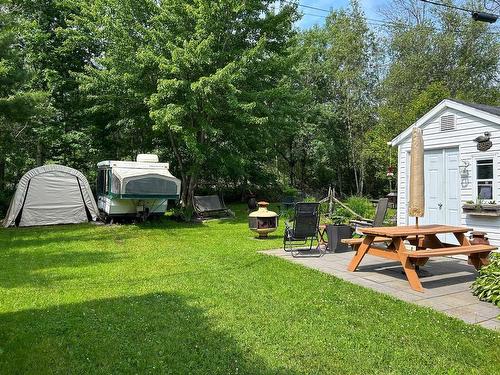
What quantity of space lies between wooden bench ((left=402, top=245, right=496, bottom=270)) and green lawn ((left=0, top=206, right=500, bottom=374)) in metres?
0.82

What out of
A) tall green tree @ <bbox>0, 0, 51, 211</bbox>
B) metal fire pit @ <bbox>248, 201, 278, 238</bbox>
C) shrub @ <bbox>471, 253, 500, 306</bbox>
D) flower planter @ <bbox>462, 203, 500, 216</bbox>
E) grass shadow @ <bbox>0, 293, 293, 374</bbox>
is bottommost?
grass shadow @ <bbox>0, 293, 293, 374</bbox>

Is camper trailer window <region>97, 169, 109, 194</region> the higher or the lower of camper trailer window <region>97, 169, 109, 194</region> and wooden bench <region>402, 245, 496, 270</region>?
the higher

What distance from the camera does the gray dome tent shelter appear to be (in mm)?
11750

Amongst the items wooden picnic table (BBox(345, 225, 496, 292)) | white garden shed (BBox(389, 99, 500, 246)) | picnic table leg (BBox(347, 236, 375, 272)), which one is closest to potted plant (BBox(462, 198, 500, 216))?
white garden shed (BBox(389, 99, 500, 246))

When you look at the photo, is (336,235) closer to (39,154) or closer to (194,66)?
(194,66)

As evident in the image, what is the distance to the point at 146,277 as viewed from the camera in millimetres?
5859

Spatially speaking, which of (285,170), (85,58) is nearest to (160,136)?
(85,58)

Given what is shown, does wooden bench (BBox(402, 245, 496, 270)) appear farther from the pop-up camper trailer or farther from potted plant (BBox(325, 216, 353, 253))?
the pop-up camper trailer

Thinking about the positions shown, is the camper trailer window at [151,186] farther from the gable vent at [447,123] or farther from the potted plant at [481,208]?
the potted plant at [481,208]

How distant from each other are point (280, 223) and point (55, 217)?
23.4 feet

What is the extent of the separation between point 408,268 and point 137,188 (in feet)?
26.9

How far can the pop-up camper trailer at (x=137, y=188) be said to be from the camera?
1131cm

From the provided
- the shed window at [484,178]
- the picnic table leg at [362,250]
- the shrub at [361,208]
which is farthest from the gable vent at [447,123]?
the shrub at [361,208]

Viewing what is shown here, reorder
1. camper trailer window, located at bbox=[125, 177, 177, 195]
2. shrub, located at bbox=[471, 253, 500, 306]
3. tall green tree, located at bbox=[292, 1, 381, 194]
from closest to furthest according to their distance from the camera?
1. shrub, located at bbox=[471, 253, 500, 306]
2. camper trailer window, located at bbox=[125, 177, 177, 195]
3. tall green tree, located at bbox=[292, 1, 381, 194]
